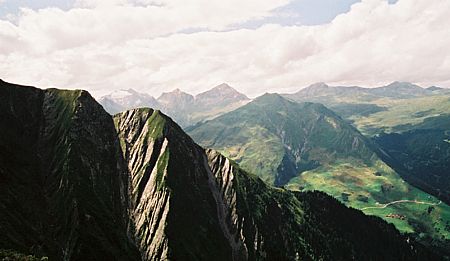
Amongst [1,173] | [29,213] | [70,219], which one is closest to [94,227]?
[70,219]

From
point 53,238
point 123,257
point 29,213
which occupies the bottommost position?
point 123,257

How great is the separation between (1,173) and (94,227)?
53212 mm

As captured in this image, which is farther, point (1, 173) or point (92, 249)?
point (1, 173)

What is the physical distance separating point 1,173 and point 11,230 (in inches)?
1590

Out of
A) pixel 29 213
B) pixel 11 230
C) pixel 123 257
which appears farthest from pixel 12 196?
pixel 123 257

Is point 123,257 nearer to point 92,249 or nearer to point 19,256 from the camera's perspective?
point 92,249

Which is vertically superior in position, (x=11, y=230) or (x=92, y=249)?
(x=11, y=230)

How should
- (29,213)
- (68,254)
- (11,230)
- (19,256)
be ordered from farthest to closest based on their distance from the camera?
1. (29,213)
2. (68,254)
3. (11,230)
4. (19,256)

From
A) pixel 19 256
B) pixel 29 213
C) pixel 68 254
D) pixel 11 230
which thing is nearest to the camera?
pixel 19 256

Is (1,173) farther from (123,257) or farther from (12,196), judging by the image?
(123,257)

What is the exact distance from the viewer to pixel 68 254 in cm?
18125

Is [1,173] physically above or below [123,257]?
above

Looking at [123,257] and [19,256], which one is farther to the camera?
[123,257]

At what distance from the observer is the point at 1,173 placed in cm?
19825
